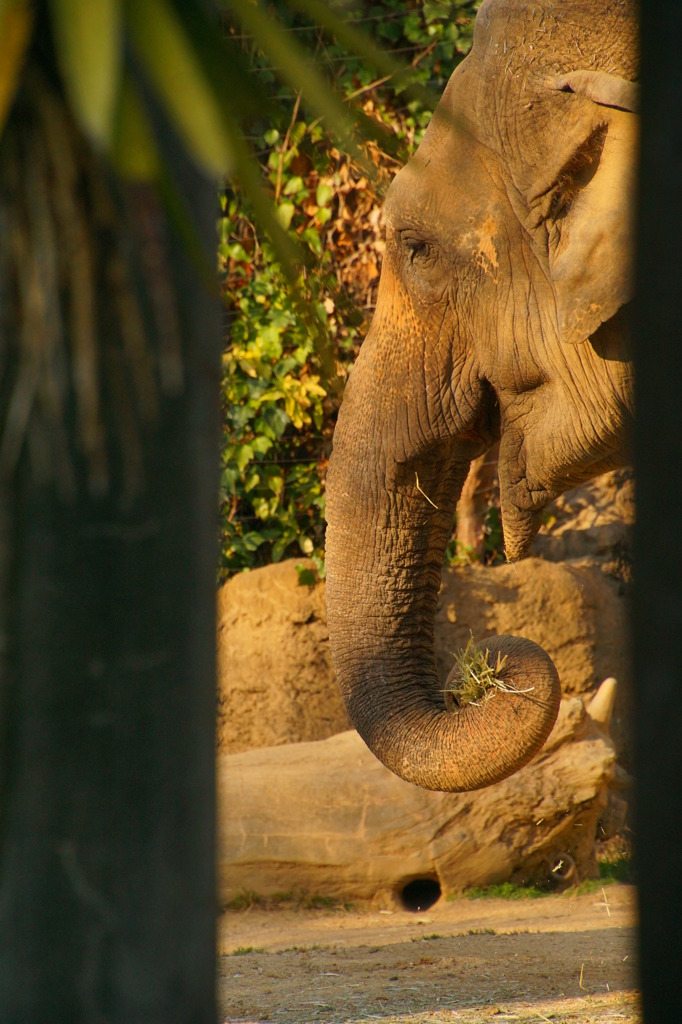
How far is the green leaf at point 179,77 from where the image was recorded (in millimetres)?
953

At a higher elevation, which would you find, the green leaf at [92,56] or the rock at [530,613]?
the green leaf at [92,56]

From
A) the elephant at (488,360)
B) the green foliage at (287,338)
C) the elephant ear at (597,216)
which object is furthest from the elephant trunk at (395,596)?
the green foliage at (287,338)

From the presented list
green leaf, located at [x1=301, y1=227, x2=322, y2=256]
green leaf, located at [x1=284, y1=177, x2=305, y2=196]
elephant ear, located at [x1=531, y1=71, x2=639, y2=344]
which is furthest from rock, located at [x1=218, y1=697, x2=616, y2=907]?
green leaf, located at [x1=284, y1=177, x2=305, y2=196]

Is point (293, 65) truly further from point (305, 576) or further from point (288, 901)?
point (305, 576)

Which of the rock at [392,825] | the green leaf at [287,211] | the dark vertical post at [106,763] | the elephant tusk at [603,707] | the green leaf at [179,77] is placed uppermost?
the green leaf at [287,211]

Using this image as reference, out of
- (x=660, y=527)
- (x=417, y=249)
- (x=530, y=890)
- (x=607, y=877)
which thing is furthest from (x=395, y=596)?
(x=607, y=877)

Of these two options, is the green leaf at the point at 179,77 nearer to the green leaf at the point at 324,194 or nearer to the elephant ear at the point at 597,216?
the elephant ear at the point at 597,216

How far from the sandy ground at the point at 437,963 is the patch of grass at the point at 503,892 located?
44 mm

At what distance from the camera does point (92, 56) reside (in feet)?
3.09

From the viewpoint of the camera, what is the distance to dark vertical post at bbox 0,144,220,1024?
106 centimetres

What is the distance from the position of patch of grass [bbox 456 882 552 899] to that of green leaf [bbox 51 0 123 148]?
17.3 feet

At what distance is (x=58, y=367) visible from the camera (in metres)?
1.08

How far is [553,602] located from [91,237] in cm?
623

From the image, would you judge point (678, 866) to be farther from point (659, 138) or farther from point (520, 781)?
point (520, 781)
